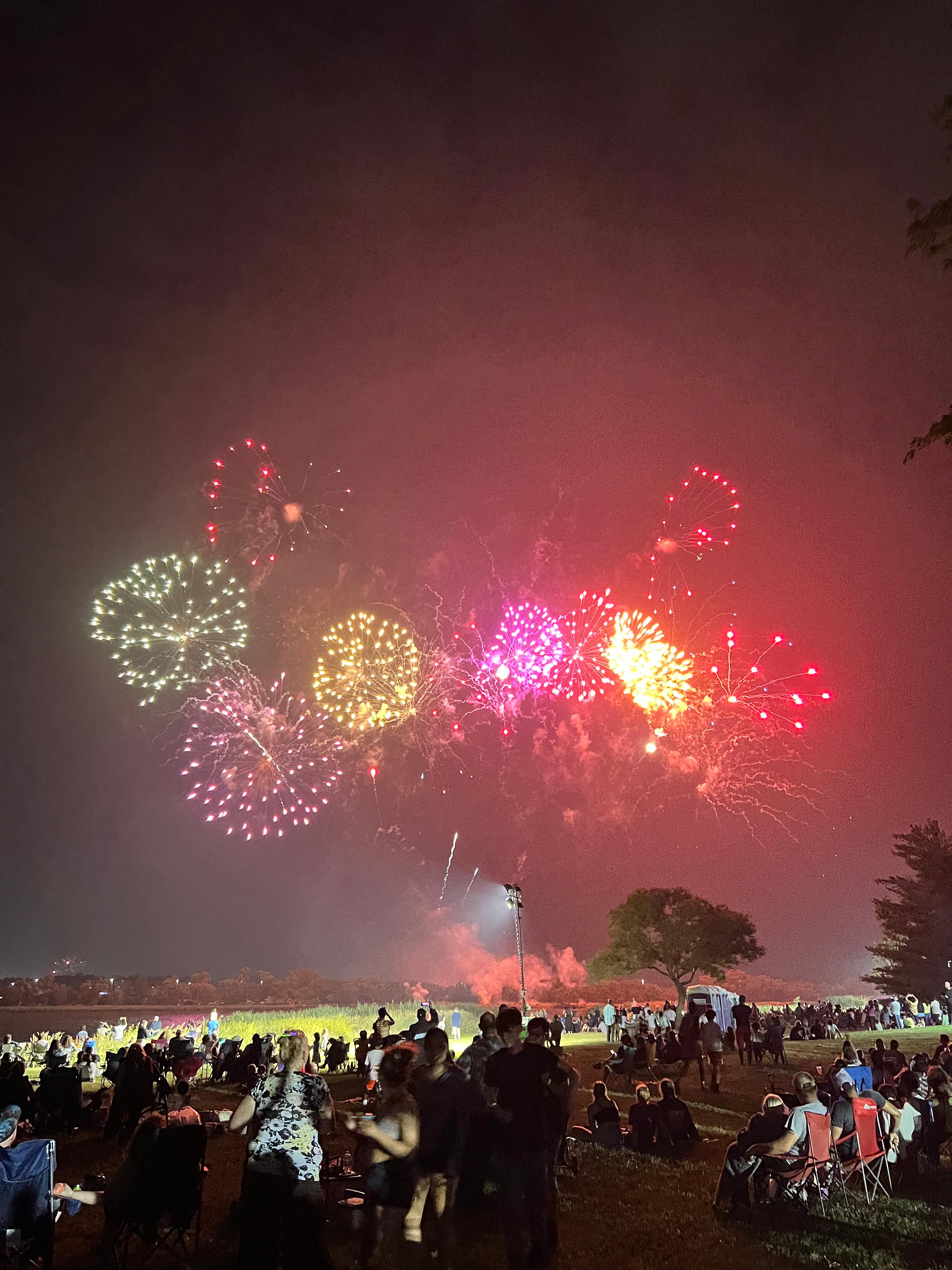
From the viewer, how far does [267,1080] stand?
5914mm

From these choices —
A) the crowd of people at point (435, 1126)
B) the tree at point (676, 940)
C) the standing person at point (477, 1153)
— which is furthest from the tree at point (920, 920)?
the standing person at point (477, 1153)

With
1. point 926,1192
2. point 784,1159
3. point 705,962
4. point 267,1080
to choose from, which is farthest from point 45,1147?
point 705,962

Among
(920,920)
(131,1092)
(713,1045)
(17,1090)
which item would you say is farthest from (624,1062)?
(920,920)

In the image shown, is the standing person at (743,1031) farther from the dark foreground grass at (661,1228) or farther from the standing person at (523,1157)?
the standing person at (523,1157)

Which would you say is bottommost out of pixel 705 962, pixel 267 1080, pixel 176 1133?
pixel 705 962

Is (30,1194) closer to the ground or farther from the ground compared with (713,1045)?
farther from the ground

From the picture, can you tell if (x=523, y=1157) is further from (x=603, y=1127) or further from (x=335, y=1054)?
(x=335, y=1054)

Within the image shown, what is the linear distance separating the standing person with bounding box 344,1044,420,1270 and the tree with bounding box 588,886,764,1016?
52117mm

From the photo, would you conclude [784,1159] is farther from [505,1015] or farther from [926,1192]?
[505,1015]

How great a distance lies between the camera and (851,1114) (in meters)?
9.20

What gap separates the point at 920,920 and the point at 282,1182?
53.3 m

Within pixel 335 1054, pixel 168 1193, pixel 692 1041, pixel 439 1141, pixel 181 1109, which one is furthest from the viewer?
pixel 335 1054

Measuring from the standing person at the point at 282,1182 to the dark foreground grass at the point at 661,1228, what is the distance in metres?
1.98

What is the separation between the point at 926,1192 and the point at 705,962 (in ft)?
158
